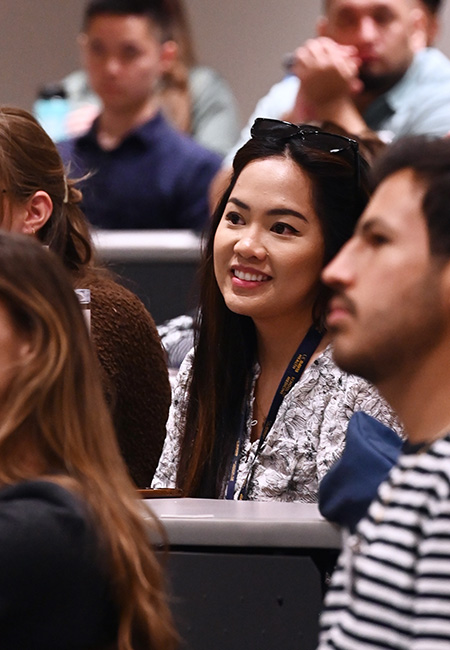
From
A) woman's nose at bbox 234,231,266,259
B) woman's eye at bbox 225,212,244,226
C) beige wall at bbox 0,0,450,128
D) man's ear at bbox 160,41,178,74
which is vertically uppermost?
woman's eye at bbox 225,212,244,226

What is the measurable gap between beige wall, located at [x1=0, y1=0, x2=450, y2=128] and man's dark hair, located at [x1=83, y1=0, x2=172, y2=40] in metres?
1.65

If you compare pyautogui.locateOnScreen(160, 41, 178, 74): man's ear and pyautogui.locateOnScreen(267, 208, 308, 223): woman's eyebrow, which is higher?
pyautogui.locateOnScreen(267, 208, 308, 223): woman's eyebrow

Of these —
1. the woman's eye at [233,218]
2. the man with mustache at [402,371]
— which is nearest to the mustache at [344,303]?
the man with mustache at [402,371]

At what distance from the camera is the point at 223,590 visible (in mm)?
1591

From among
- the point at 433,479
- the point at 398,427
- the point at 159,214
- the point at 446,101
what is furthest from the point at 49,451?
the point at 159,214

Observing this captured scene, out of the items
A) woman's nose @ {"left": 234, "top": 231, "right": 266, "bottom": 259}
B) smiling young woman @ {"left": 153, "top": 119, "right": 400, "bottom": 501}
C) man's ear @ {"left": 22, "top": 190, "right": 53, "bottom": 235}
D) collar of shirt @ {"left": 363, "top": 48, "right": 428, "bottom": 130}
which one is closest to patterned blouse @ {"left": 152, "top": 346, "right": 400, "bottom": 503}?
smiling young woman @ {"left": 153, "top": 119, "right": 400, "bottom": 501}

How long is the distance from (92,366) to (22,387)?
0.09 meters

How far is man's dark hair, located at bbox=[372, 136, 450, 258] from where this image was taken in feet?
4.04

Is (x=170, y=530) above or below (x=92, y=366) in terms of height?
below

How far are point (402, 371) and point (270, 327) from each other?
981 millimetres

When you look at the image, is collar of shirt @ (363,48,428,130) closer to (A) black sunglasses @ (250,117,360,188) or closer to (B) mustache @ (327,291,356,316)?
(A) black sunglasses @ (250,117,360,188)

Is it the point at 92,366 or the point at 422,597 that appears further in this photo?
the point at 92,366

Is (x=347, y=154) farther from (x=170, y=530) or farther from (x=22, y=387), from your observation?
(x=22, y=387)

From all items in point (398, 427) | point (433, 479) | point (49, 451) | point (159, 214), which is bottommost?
point (159, 214)
